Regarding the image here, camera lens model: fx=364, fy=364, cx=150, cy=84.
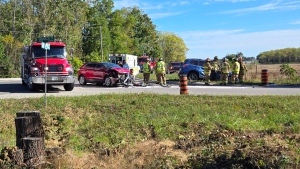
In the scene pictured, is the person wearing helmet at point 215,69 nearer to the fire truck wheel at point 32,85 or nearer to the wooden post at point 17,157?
the fire truck wheel at point 32,85

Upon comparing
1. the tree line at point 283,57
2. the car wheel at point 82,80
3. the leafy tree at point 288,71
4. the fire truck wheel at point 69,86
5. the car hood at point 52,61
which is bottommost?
the fire truck wheel at point 69,86

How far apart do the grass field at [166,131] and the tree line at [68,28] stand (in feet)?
106

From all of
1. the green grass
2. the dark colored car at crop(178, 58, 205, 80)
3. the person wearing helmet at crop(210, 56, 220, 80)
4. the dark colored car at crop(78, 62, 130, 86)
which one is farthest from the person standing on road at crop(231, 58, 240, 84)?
the green grass

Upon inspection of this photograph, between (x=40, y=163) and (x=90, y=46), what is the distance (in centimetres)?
5199

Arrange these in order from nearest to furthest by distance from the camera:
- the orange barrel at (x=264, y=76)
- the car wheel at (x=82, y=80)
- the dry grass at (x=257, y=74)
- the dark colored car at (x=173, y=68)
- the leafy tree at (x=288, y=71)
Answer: the orange barrel at (x=264, y=76)
the car wheel at (x=82, y=80)
the leafy tree at (x=288, y=71)
the dry grass at (x=257, y=74)
the dark colored car at (x=173, y=68)

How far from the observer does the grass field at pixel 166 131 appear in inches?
236

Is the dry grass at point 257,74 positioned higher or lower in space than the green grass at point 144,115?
higher

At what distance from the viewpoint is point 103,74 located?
22.2 metres

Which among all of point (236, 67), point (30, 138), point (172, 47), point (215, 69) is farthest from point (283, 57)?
point (30, 138)

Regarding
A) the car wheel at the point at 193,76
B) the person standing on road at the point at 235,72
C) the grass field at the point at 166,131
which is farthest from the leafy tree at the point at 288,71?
the grass field at the point at 166,131

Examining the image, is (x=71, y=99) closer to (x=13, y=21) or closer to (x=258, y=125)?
(x=258, y=125)

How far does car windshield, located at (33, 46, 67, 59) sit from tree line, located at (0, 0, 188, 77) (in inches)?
1016

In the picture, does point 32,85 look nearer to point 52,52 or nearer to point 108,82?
point 52,52

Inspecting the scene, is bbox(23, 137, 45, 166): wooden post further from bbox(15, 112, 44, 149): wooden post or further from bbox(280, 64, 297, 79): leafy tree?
bbox(280, 64, 297, 79): leafy tree
